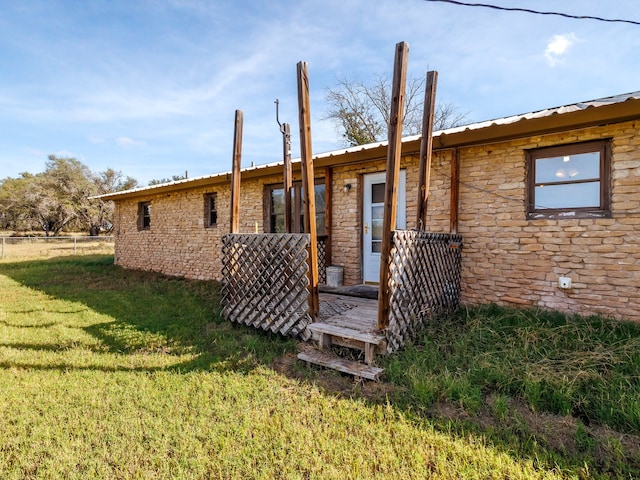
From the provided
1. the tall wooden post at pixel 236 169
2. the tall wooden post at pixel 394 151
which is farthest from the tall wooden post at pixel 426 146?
the tall wooden post at pixel 236 169

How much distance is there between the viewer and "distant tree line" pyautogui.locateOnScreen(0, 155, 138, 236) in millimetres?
28250

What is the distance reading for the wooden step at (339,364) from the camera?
306 centimetres

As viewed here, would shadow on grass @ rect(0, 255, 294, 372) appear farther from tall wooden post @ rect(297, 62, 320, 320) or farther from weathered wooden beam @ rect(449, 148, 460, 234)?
weathered wooden beam @ rect(449, 148, 460, 234)

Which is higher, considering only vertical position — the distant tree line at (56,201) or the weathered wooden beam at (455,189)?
the distant tree line at (56,201)

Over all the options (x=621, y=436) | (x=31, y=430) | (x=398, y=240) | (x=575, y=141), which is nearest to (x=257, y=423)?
(x=31, y=430)

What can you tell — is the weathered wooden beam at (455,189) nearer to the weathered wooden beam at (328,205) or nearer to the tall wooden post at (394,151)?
the tall wooden post at (394,151)

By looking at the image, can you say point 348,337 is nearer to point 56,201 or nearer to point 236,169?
point 236,169

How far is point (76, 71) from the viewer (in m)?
7.79

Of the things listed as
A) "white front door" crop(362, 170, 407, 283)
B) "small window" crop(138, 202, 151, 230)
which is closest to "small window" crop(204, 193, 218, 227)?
"small window" crop(138, 202, 151, 230)

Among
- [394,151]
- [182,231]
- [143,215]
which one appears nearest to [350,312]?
[394,151]

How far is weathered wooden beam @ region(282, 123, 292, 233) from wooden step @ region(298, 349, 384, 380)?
1.90 m

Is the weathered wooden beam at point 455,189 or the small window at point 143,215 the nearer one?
the weathered wooden beam at point 455,189

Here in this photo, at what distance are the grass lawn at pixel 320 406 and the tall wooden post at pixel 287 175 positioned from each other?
173cm

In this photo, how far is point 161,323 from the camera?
4.84 m
